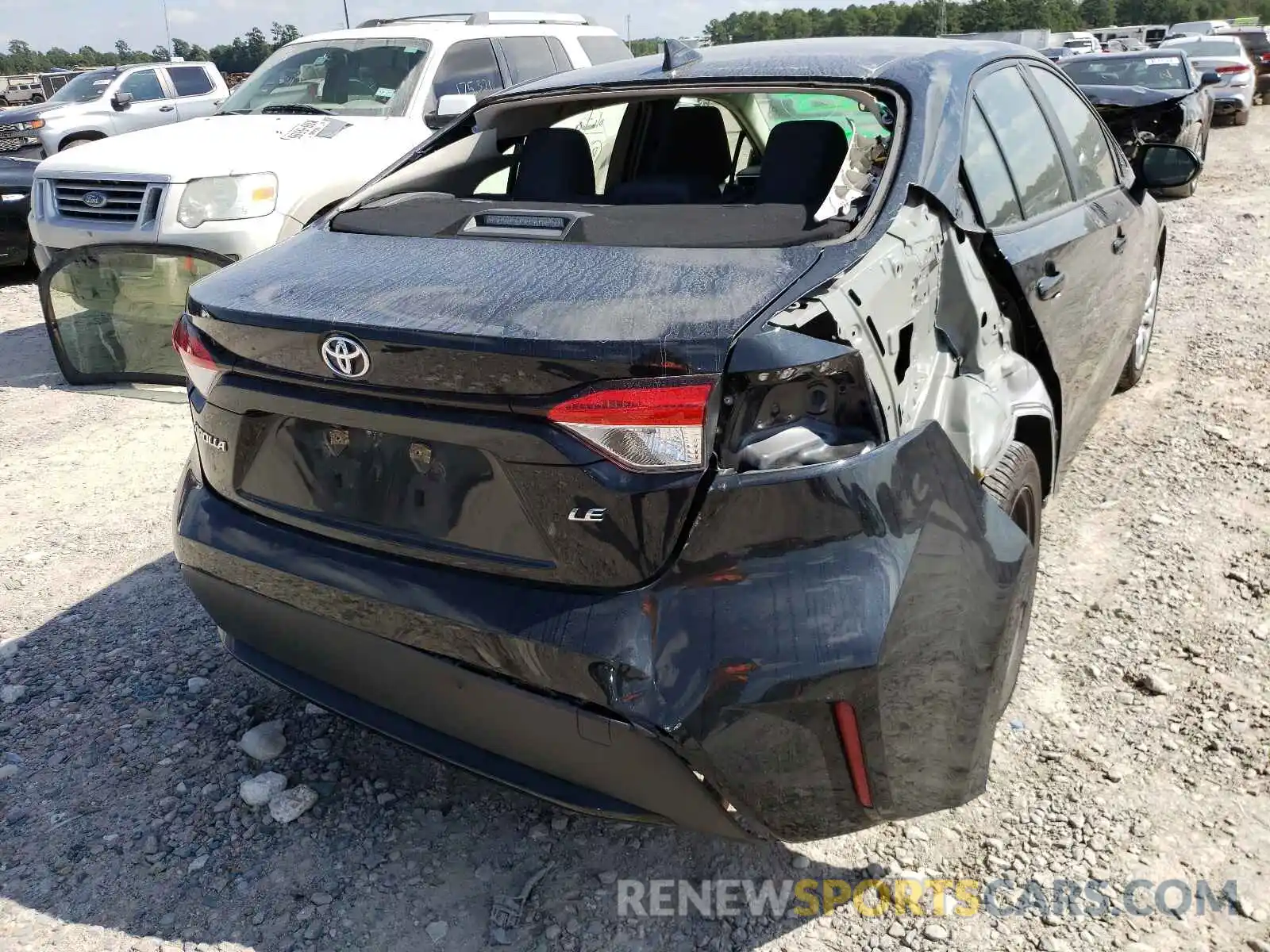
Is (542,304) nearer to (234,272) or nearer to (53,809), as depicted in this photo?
(234,272)

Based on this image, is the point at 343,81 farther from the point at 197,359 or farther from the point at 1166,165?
the point at 197,359

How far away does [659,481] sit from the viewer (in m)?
1.75

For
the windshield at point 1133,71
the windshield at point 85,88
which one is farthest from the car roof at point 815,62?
the windshield at point 85,88

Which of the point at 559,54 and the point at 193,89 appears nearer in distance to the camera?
the point at 559,54

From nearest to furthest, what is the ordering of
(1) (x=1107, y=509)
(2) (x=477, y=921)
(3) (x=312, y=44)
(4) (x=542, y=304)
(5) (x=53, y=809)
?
(4) (x=542, y=304)
(2) (x=477, y=921)
(5) (x=53, y=809)
(1) (x=1107, y=509)
(3) (x=312, y=44)

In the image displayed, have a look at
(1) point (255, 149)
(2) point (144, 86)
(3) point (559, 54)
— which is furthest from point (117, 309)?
(2) point (144, 86)

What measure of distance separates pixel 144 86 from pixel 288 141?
9939 mm

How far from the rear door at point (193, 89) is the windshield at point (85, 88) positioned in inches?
32.1

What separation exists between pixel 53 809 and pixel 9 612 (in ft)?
3.97

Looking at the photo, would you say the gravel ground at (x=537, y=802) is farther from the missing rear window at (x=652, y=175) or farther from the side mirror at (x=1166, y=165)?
the missing rear window at (x=652, y=175)

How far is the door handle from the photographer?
2807 millimetres

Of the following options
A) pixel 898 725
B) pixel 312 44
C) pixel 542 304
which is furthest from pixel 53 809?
pixel 312 44

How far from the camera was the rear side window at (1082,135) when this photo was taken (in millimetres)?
3502

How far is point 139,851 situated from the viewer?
2443 millimetres
